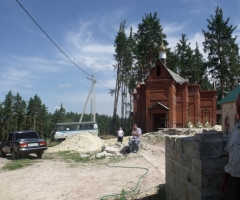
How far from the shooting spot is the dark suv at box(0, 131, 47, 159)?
15.9 metres

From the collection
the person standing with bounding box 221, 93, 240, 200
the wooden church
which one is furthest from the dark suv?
the wooden church

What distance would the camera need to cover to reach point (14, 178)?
10.8 metres

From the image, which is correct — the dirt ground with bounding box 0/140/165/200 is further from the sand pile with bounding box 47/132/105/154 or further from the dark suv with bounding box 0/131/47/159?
the sand pile with bounding box 47/132/105/154

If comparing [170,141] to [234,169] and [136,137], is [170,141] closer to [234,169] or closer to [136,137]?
[234,169]

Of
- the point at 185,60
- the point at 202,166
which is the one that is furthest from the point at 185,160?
the point at 185,60

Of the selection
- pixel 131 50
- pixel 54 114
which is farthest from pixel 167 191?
pixel 54 114

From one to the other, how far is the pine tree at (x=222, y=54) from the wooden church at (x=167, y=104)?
7771 mm

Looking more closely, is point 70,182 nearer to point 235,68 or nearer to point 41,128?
point 235,68

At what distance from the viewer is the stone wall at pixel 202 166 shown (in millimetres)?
3785

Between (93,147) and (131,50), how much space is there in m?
31.3

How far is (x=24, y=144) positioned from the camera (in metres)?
15.9

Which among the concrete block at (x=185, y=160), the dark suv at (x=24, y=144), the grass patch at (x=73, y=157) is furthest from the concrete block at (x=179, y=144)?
the dark suv at (x=24, y=144)

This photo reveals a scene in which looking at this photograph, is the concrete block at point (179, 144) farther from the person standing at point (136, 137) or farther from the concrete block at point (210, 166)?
the person standing at point (136, 137)

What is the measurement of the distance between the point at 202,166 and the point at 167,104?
1103 inches
